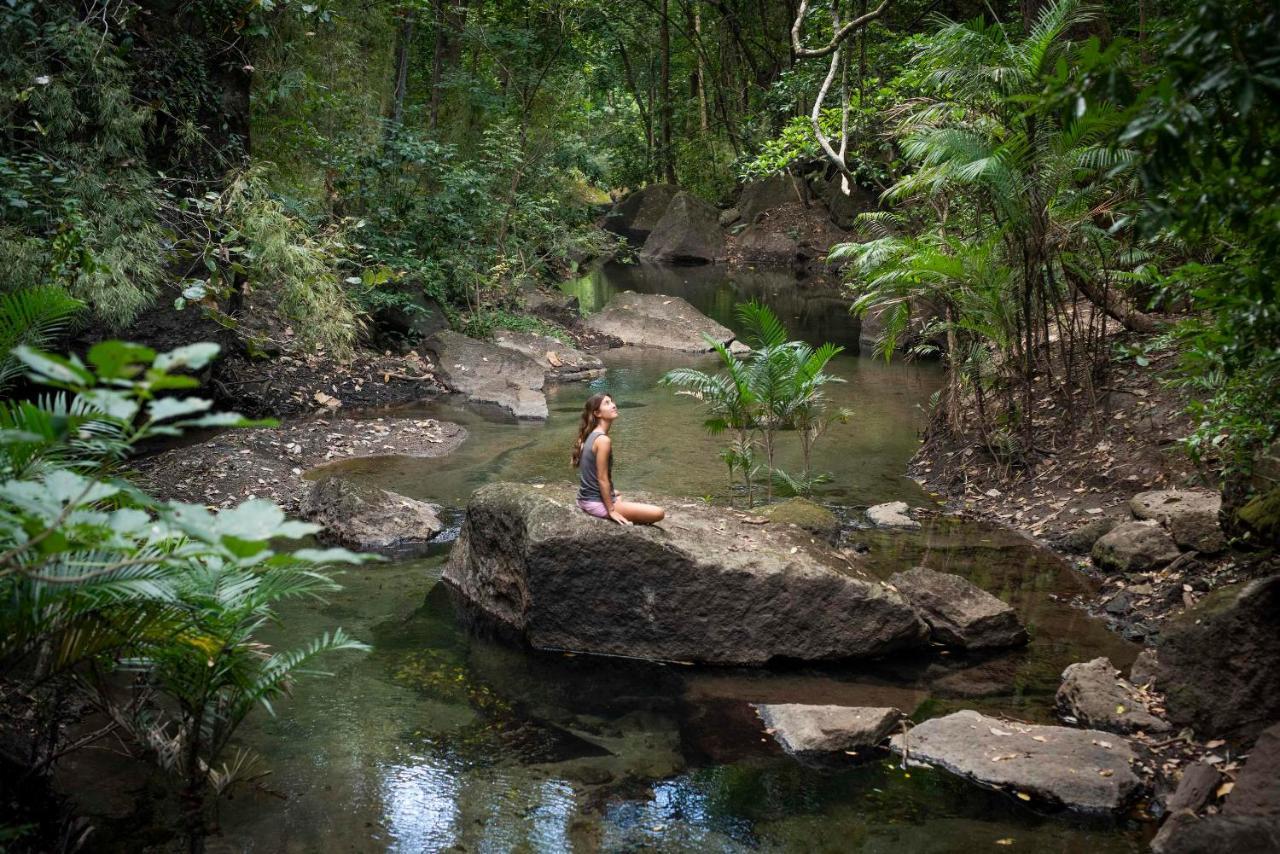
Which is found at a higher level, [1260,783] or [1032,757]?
[1260,783]

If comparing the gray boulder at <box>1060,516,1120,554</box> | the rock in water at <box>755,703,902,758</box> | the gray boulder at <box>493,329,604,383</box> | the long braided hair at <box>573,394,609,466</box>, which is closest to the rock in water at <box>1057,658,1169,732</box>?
the rock in water at <box>755,703,902,758</box>

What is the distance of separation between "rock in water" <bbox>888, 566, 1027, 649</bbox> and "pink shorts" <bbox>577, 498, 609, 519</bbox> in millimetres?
2113

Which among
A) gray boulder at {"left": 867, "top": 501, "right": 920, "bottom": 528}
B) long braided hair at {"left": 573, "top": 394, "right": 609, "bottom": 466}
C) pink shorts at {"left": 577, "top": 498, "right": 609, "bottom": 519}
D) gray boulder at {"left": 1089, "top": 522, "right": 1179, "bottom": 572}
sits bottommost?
gray boulder at {"left": 867, "top": 501, "right": 920, "bottom": 528}

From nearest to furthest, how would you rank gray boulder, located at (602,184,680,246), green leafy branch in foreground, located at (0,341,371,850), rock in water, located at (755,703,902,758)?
green leafy branch in foreground, located at (0,341,371,850) → rock in water, located at (755,703,902,758) → gray boulder, located at (602,184,680,246)

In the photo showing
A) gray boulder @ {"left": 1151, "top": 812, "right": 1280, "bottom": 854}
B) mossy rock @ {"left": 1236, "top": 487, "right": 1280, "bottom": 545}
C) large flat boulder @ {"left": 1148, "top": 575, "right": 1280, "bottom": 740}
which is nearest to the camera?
gray boulder @ {"left": 1151, "top": 812, "right": 1280, "bottom": 854}

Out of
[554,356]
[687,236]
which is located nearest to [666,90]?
[687,236]

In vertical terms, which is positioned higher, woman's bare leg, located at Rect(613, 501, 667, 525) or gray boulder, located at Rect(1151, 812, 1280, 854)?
woman's bare leg, located at Rect(613, 501, 667, 525)

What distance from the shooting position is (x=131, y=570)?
11.2ft

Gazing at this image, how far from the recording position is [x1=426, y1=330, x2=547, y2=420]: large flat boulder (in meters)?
13.9

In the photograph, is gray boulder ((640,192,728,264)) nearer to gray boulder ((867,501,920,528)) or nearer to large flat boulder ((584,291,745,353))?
large flat boulder ((584,291,745,353))

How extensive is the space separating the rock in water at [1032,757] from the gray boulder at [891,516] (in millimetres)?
3677

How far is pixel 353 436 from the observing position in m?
11.5

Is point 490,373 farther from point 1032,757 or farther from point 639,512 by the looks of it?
point 1032,757

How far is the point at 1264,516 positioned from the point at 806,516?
3495mm
